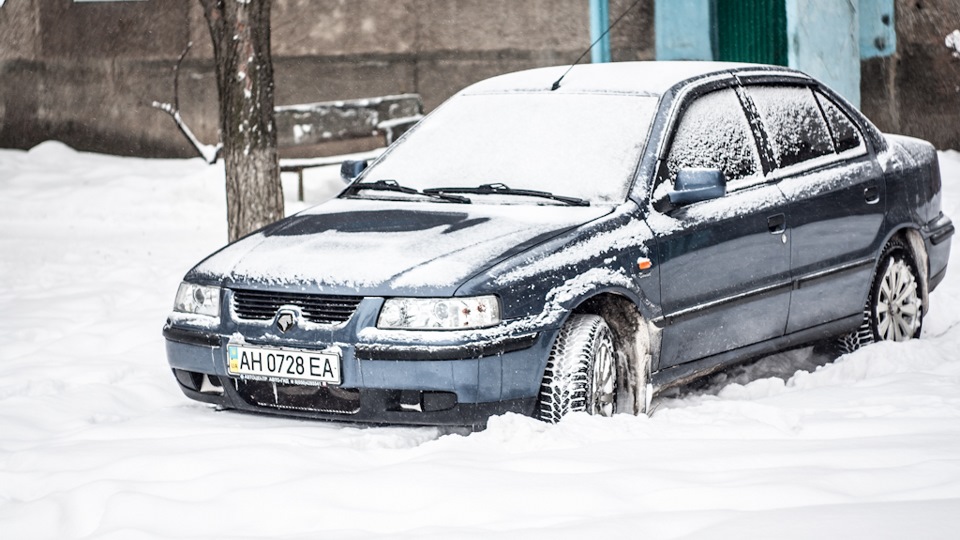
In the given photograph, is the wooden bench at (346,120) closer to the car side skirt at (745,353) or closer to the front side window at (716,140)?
the car side skirt at (745,353)

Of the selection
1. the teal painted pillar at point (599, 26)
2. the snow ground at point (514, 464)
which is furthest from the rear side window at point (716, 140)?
the teal painted pillar at point (599, 26)

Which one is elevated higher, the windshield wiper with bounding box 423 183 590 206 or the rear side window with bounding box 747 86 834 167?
the rear side window with bounding box 747 86 834 167

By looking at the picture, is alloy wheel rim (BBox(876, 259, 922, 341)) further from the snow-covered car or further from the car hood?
the car hood

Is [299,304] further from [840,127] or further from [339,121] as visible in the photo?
[339,121]

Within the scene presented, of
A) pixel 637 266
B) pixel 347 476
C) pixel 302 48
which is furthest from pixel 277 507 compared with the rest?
pixel 302 48

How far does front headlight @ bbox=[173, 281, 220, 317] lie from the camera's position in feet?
18.7

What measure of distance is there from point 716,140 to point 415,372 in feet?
6.64

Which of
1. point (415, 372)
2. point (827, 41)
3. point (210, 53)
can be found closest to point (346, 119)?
point (210, 53)

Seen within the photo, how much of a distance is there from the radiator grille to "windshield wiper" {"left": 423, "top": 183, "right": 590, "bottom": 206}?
101 centimetres

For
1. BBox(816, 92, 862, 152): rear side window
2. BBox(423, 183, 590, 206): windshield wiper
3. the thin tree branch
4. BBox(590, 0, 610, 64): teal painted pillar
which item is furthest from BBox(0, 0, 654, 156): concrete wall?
BBox(423, 183, 590, 206): windshield wiper

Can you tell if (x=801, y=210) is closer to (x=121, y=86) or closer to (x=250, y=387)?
(x=250, y=387)

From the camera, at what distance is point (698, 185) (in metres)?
5.95

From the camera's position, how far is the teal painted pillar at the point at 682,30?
1465 centimetres

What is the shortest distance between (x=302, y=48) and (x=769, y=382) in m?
11.0
